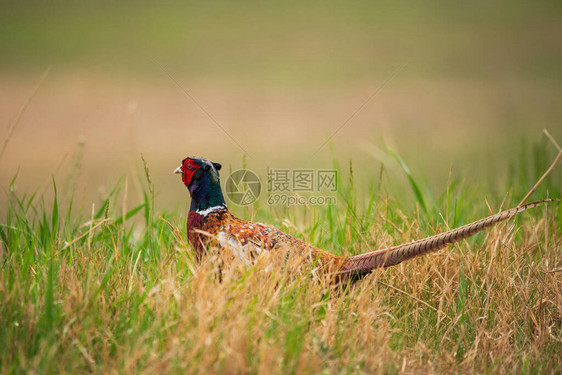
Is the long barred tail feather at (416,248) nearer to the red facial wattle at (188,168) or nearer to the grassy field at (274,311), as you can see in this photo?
the grassy field at (274,311)

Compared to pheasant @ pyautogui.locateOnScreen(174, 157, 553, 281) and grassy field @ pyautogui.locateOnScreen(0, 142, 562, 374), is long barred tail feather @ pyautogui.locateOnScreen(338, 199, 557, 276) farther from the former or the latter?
grassy field @ pyautogui.locateOnScreen(0, 142, 562, 374)

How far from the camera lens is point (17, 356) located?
8.05 feet

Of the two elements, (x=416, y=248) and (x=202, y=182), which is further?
(x=202, y=182)

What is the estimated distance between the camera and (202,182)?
143 inches

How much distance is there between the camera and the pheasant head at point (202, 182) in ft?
11.8

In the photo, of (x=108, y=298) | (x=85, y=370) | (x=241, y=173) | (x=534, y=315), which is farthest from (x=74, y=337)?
(x=534, y=315)

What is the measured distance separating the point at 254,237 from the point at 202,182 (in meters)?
0.53

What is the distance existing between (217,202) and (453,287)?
5.13ft

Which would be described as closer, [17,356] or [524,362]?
[17,356]

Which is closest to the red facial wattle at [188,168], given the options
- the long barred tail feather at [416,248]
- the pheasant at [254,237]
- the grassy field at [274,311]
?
the pheasant at [254,237]

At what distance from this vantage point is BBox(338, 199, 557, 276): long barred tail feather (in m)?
2.93

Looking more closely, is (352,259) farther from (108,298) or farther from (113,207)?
(113,207)

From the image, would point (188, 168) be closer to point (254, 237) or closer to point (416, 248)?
point (254, 237)

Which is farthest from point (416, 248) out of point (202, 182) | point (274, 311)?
point (202, 182)
